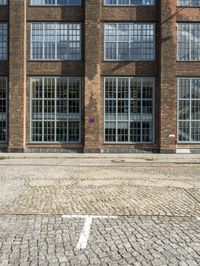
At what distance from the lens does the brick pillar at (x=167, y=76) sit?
2841 cm

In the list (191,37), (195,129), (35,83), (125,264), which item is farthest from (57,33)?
(125,264)

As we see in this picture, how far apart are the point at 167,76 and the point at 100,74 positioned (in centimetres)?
490

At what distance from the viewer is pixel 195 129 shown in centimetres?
2928

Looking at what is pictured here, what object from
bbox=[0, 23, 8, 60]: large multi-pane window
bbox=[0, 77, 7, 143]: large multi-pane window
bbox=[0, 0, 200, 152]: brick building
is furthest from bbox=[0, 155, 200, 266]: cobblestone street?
bbox=[0, 23, 8, 60]: large multi-pane window

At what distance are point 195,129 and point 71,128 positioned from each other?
9.30 metres

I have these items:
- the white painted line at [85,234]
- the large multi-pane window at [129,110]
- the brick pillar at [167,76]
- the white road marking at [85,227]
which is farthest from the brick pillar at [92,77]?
the white painted line at [85,234]

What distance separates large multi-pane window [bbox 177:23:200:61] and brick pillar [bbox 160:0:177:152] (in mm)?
966

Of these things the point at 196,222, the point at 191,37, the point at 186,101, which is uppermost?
the point at 191,37

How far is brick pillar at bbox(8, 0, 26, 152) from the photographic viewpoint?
2856 cm

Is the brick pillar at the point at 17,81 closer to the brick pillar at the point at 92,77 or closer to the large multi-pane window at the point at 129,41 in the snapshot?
the brick pillar at the point at 92,77

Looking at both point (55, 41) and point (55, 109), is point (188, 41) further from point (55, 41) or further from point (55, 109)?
point (55, 109)

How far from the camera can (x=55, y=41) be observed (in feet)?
96.9

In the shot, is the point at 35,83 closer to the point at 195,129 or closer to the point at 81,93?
the point at 81,93

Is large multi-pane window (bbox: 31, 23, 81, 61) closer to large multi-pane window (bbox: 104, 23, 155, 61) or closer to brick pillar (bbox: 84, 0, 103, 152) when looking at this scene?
brick pillar (bbox: 84, 0, 103, 152)
